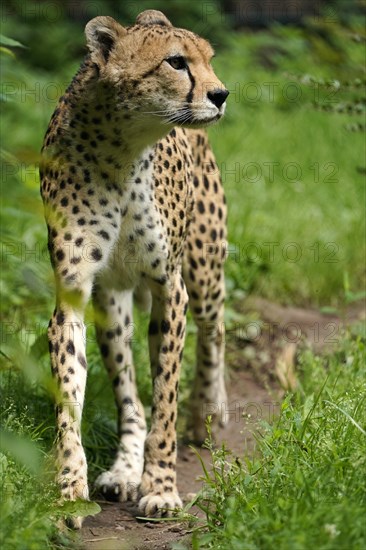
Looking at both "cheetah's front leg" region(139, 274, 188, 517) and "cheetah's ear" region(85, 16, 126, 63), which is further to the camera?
"cheetah's front leg" region(139, 274, 188, 517)

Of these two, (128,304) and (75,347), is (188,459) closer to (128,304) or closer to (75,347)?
(128,304)

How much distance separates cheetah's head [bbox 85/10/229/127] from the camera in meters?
4.45

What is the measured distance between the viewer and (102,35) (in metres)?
4.59

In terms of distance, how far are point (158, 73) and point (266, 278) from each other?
285cm

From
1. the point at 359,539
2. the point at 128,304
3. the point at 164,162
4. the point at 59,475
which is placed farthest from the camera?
the point at 128,304

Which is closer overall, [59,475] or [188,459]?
[59,475]

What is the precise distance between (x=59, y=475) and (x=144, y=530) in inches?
17.8

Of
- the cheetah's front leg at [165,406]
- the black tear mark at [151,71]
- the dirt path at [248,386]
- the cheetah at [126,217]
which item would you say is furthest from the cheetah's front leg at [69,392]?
the black tear mark at [151,71]

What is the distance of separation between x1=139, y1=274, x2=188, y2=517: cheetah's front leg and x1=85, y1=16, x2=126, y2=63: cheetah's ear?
102 cm

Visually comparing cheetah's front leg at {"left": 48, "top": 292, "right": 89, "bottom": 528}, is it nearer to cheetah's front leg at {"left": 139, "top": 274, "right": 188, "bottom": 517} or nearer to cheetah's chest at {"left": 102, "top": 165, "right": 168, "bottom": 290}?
cheetah's chest at {"left": 102, "top": 165, "right": 168, "bottom": 290}

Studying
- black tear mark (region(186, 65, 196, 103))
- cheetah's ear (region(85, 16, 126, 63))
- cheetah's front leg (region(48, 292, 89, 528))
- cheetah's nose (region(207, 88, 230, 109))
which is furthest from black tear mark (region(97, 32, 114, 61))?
cheetah's front leg (region(48, 292, 89, 528))

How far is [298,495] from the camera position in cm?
362

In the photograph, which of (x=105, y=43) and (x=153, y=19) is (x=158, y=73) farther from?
(x=153, y=19)

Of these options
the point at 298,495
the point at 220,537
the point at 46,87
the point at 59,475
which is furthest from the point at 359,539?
the point at 46,87
